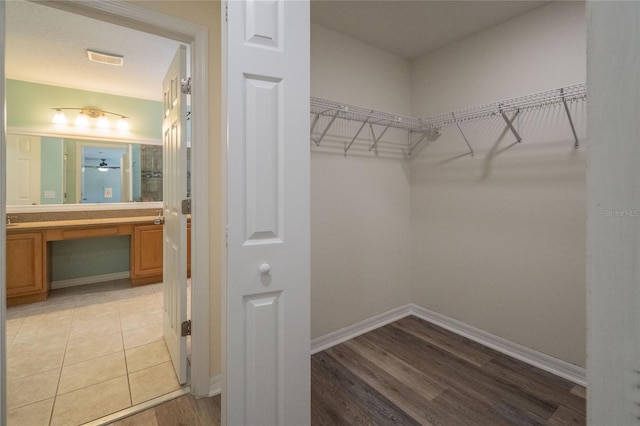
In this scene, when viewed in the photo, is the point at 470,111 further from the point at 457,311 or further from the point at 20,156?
the point at 20,156

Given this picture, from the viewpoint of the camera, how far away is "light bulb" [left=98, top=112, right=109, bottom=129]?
11.9 feet

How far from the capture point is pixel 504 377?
5.84 feet

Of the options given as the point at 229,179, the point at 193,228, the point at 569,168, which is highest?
the point at 569,168

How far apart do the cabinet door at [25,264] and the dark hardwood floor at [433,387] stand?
3.13 m

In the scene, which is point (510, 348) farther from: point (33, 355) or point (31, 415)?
point (33, 355)

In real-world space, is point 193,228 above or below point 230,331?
above

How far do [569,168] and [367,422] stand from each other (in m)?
1.94

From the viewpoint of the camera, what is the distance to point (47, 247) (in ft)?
10.4

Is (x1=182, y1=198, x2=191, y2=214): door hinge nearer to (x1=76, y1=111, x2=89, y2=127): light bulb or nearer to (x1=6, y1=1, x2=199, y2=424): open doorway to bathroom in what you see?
(x1=6, y1=1, x2=199, y2=424): open doorway to bathroom

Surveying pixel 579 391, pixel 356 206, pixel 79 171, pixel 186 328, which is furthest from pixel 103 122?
pixel 579 391

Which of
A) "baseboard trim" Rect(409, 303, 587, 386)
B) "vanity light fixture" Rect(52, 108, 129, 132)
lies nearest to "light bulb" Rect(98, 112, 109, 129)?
"vanity light fixture" Rect(52, 108, 129, 132)

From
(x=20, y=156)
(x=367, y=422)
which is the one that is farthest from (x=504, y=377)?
(x=20, y=156)

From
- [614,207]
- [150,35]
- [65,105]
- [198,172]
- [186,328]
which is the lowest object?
[186,328]

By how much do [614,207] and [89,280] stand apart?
4.81 meters
